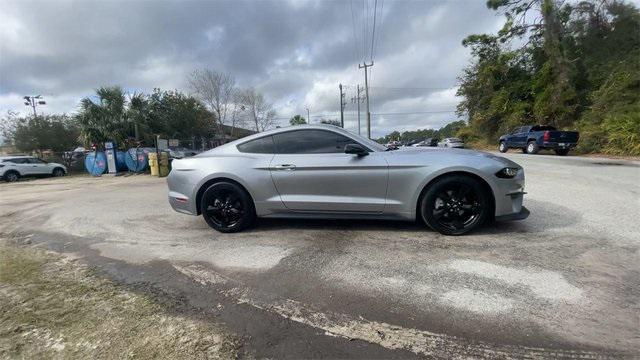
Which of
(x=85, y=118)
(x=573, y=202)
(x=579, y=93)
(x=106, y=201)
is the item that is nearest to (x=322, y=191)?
(x=573, y=202)

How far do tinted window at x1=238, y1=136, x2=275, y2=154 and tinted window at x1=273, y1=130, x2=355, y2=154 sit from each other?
88mm

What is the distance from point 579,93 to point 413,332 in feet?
91.8

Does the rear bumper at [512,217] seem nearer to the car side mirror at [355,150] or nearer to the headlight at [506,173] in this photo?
the headlight at [506,173]

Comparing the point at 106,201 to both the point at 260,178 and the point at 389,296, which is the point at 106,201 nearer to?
the point at 260,178

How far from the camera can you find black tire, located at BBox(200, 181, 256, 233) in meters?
4.24

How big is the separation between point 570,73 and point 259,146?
89.3 ft

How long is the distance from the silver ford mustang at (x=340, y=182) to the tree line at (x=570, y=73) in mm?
17038

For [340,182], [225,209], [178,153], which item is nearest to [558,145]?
[340,182]

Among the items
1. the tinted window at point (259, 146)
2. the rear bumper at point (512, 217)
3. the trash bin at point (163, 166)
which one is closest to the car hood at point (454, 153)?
the rear bumper at point (512, 217)

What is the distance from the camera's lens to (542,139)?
648 inches

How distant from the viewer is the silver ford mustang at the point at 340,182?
361cm

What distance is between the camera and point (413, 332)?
204 centimetres

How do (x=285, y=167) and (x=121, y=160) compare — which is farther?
(x=121, y=160)

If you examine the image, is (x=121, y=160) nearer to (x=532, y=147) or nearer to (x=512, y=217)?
(x=512, y=217)
